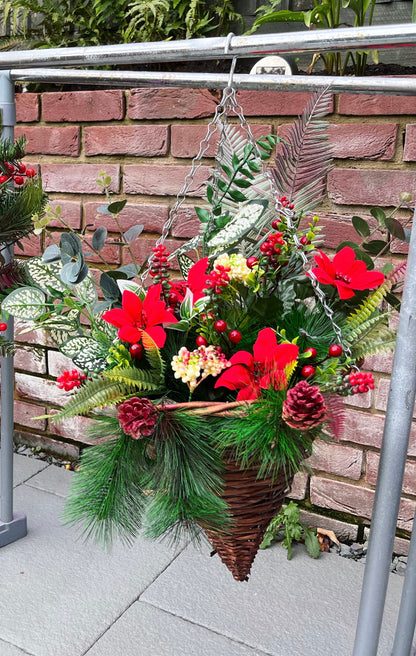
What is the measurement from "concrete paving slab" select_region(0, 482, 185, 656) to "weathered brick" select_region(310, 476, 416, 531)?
0.46 metres

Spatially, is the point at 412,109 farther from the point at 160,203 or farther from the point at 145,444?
the point at 145,444

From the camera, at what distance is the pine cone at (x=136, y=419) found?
67 cm

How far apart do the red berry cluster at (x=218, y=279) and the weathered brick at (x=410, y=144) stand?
2.86 feet

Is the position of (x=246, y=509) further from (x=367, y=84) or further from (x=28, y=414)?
(x=28, y=414)

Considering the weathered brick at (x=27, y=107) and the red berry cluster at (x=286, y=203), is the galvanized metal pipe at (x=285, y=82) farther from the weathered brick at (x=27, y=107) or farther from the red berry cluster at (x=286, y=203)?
the weathered brick at (x=27, y=107)

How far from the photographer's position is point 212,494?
0.72 meters

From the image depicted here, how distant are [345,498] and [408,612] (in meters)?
0.53

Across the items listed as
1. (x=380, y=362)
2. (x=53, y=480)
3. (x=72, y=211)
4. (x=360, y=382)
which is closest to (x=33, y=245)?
(x=72, y=211)

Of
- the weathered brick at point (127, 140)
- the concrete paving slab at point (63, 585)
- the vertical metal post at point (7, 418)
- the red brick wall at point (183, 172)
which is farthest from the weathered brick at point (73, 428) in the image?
the weathered brick at point (127, 140)

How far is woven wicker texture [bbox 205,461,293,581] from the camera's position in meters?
0.76

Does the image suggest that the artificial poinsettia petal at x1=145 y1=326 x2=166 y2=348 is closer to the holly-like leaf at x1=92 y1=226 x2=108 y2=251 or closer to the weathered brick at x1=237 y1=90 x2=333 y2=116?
the holly-like leaf at x1=92 y1=226 x2=108 y2=251

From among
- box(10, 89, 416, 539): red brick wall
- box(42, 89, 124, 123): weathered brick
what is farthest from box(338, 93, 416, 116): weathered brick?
box(42, 89, 124, 123): weathered brick

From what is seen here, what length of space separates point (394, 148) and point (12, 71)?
37.2 inches

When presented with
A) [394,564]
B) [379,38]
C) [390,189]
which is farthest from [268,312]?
[394,564]
